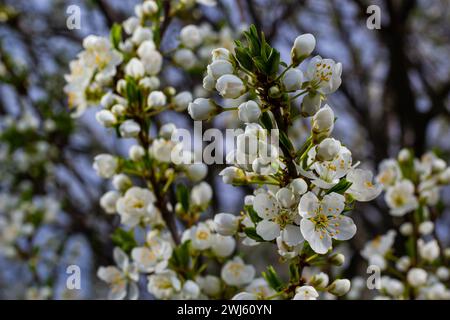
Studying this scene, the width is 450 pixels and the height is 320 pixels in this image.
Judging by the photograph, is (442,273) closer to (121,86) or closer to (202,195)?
(202,195)

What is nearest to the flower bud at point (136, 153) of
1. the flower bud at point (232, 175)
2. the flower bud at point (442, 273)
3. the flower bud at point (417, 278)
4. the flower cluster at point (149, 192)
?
the flower cluster at point (149, 192)

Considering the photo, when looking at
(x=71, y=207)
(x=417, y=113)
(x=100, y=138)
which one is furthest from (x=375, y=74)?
(x=71, y=207)

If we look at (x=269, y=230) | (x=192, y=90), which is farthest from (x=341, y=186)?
(x=192, y=90)

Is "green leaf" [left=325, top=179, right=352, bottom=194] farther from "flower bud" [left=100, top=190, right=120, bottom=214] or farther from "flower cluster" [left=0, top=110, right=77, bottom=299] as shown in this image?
"flower cluster" [left=0, top=110, right=77, bottom=299]

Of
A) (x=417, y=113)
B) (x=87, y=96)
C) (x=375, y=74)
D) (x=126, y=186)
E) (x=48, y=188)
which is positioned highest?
(x=375, y=74)

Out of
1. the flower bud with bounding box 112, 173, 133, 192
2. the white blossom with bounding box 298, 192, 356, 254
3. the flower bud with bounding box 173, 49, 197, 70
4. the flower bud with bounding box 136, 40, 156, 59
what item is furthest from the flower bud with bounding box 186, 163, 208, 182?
the white blossom with bounding box 298, 192, 356, 254

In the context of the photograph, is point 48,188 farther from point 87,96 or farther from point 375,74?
point 375,74

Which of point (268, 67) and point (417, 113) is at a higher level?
point (417, 113)
